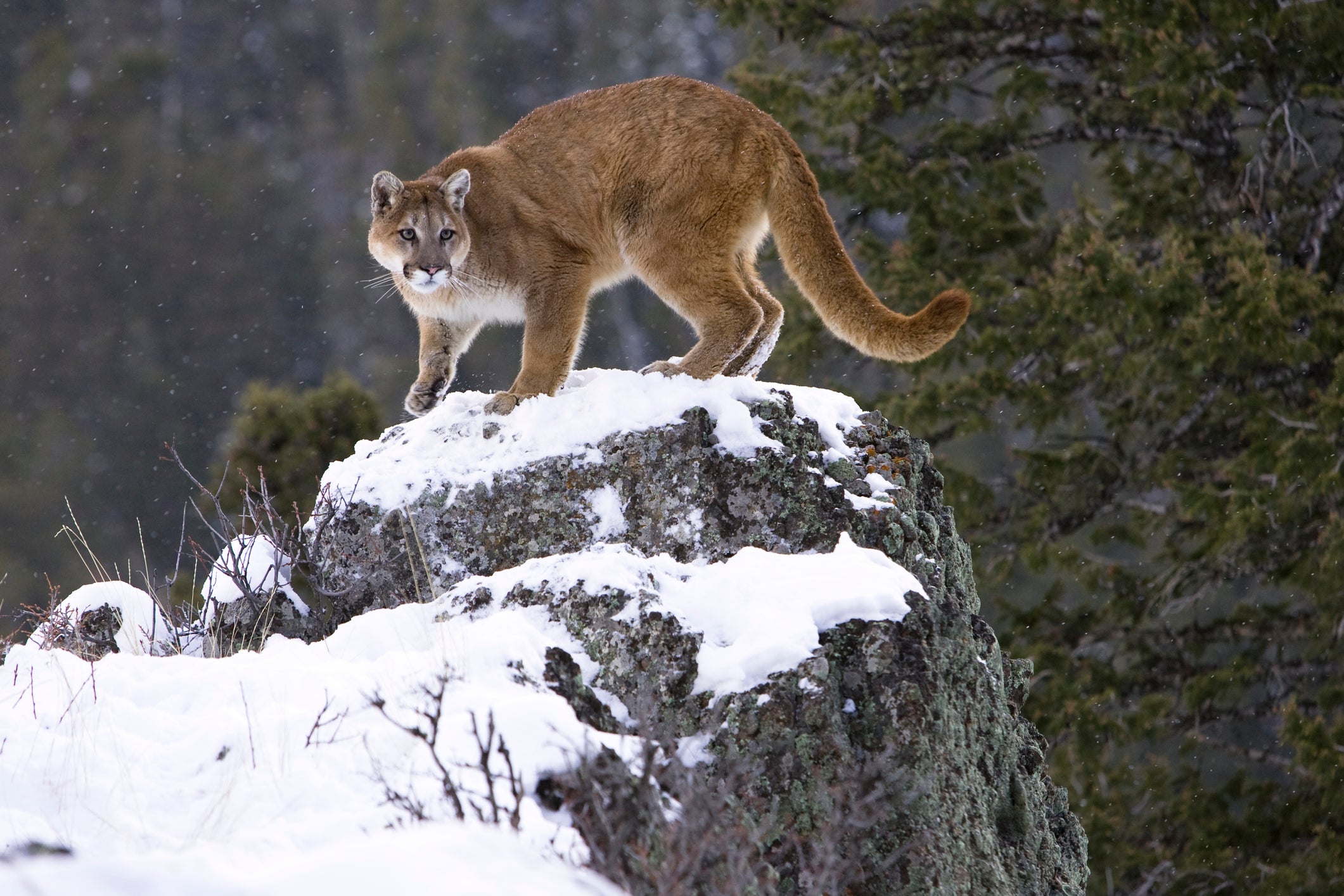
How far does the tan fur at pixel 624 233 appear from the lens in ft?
16.5

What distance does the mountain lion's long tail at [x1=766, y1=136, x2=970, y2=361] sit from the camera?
4.72 m

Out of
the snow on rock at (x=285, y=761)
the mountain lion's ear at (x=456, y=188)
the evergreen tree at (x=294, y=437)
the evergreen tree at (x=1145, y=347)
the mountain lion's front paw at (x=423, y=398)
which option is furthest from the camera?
the evergreen tree at (x=294, y=437)

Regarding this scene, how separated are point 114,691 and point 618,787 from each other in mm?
1622

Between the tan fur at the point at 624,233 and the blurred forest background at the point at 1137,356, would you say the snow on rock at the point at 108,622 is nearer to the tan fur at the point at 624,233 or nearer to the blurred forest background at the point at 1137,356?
the tan fur at the point at 624,233

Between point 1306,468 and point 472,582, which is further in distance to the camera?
point 1306,468

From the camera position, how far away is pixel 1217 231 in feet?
32.4

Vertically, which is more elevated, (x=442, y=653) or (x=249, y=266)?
(x=442, y=653)

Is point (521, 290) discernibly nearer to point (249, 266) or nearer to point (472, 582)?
point (472, 582)

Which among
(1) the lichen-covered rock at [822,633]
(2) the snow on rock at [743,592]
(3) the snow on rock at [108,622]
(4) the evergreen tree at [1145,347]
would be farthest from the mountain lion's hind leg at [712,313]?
(4) the evergreen tree at [1145,347]

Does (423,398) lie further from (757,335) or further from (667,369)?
(757,335)

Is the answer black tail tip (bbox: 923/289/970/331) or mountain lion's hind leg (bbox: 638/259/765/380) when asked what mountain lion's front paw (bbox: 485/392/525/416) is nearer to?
mountain lion's hind leg (bbox: 638/259/765/380)

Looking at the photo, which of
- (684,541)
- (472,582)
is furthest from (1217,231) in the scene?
(472,582)

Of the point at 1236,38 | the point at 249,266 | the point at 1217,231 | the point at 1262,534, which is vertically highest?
the point at 1236,38

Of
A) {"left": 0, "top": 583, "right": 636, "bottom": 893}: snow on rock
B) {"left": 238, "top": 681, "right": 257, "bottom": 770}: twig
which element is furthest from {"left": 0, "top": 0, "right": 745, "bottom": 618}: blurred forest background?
{"left": 238, "top": 681, "right": 257, "bottom": 770}: twig
